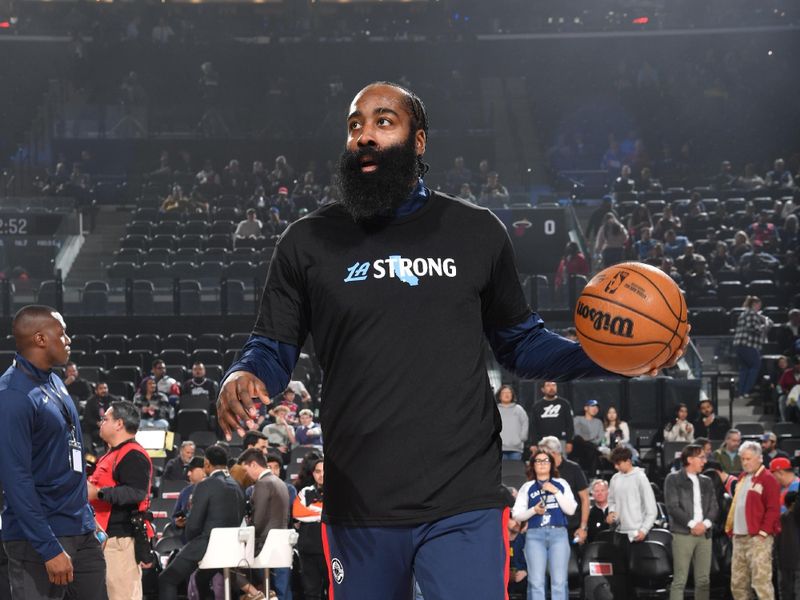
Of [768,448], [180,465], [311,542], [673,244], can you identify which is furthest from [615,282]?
[673,244]

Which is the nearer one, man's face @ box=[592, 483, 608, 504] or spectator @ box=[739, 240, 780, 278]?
man's face @ box=[592, 483, 608, 504]

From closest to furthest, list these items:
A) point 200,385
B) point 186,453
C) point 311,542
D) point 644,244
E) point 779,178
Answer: point 311,542 < point 186,453 < point 200,385 < point 644,244 < point 779,178

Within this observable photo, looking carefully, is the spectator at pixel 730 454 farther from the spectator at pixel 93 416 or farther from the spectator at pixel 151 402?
the spectator at pixel 93 416

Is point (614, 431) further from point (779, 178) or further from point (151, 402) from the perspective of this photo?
point (779, 178)

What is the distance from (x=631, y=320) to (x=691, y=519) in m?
9.43

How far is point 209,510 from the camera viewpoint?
10.6m

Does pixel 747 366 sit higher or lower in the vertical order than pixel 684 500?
higher

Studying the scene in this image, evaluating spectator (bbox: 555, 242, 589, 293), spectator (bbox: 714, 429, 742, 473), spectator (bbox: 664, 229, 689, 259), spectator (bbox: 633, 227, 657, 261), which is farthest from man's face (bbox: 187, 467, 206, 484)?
spectator (bbox: 664, 229, 689, 259)

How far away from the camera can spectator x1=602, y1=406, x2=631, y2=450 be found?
51.1ft

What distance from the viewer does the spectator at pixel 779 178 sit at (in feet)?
87.8

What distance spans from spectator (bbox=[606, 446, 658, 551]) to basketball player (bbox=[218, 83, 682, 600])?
904 centimetres

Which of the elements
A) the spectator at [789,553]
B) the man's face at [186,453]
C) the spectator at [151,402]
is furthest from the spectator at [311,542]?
the spectator at [151,402]

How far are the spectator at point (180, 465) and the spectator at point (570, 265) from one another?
21.7ft

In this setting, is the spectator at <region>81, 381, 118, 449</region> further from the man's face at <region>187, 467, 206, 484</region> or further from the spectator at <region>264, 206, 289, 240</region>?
the spectator at <region>264, 206, 289, 240</region>
